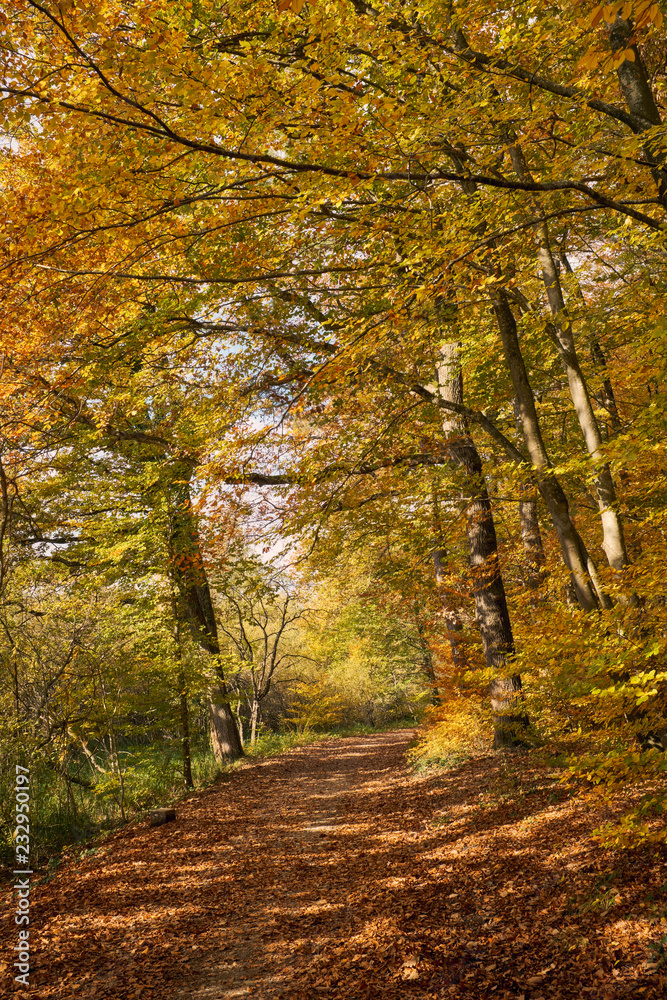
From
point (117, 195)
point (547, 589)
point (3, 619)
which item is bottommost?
point (547, 589)

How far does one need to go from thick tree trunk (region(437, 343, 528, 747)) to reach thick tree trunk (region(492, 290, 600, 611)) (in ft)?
5.89

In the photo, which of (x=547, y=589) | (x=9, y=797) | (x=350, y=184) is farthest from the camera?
(x=547, y=589)

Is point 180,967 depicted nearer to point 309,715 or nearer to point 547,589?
point 547,589

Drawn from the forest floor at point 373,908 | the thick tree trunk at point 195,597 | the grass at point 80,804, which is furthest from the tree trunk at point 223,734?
the forest floor at point 373,908

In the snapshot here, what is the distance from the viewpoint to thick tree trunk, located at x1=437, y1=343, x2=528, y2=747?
29.8 feet

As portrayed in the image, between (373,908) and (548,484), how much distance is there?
177 inches

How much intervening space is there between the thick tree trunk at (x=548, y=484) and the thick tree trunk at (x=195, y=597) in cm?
469

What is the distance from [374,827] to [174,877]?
2.75 meters

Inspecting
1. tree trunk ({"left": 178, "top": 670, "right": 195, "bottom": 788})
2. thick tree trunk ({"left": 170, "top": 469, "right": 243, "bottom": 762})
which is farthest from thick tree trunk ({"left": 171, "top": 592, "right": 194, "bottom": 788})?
thick tree trunk ({"left": 170, "top": 469, "right": 243, "bottom": 762})

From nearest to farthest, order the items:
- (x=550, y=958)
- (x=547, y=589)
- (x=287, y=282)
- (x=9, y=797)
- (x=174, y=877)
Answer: (x=550, y=958) → (x=174, y=877) → (x=287, y=282) → (x=9, y=797) → (x=547, y=589)

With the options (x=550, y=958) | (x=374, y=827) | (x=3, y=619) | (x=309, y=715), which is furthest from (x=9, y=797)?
(x=309, y=715)

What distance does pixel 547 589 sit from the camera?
8867mm

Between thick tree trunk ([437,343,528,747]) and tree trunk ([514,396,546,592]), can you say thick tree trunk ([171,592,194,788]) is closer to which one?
thick tree trunk ([437,343,528,747])

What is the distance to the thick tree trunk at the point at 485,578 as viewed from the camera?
908 centimetres
